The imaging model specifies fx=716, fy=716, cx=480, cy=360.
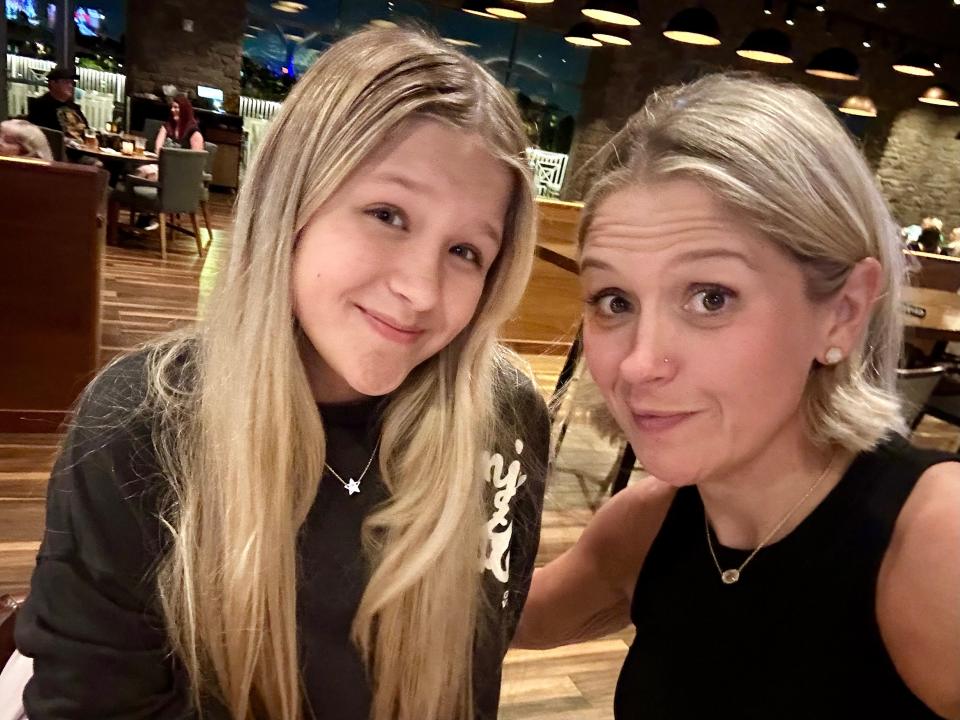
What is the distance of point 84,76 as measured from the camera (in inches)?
365

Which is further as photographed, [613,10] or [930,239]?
[930,239]

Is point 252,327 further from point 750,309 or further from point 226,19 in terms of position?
point 226,19

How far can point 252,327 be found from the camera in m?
1.00

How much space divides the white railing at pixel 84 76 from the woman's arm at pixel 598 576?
9929 millimetres

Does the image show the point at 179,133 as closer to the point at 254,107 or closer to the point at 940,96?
the point at 254,107

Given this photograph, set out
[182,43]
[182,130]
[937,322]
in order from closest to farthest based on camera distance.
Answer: [937,322], [182,130], [182,43]

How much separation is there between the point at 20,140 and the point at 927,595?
5240 mm

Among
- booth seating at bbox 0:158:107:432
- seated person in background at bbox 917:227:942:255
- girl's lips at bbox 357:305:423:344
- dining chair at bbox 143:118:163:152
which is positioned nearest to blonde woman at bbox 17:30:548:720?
girl's lips at bbox 357:305:423:344

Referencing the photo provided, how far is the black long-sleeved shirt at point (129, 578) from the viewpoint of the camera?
89cm

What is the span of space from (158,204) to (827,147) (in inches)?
239

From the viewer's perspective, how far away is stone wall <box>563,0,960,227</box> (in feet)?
32.1

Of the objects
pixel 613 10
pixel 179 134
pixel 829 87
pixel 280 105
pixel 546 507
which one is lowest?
pixel 546 507

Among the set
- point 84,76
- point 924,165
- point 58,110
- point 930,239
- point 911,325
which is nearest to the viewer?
point 911,325

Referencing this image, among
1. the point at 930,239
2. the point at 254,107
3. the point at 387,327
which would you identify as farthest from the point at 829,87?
the point at 387,327
